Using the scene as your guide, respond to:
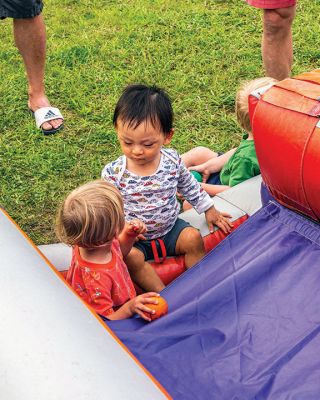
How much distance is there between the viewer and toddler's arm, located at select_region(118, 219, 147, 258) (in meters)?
2.37

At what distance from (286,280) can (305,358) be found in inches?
12.6

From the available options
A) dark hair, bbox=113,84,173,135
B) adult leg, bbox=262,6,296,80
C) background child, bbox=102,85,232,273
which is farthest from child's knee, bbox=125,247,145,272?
adult leg, bbox=262,6,296,80

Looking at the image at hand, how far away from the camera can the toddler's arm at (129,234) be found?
7.77 feet

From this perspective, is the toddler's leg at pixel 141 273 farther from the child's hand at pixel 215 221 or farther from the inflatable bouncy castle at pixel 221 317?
the child's hand at pixel 215 221

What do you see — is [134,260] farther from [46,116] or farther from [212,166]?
[46,116]

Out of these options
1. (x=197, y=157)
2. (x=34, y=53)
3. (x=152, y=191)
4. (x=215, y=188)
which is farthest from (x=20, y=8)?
(x=152, y=191)

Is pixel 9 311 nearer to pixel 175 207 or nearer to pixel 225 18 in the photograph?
pixel 175 207

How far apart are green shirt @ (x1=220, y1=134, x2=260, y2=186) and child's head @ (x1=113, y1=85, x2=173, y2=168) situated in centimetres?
52

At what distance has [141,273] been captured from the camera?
8.33 feet

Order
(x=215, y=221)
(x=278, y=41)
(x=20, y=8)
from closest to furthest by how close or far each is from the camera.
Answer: (x=215, y=221)
(x=278, y=41)
(x=20, y=8)

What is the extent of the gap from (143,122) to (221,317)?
73cm

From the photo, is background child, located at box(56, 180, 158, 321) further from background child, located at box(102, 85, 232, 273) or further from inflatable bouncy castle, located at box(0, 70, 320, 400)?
background child, located at box(102, 85, 232, 273)

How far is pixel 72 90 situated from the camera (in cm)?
424

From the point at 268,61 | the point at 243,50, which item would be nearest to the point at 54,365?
the point at 268,61
